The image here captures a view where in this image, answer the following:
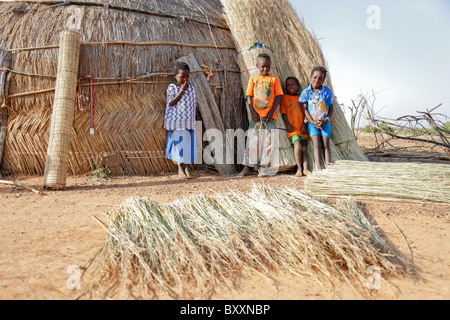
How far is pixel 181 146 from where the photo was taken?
4.66 metres

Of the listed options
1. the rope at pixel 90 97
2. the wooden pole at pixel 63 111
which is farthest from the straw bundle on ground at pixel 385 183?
the rope at pixel 90 97

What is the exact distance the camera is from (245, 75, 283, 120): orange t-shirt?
15.1 ft

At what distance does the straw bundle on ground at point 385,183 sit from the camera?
3137mm

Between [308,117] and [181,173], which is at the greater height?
[308,117]

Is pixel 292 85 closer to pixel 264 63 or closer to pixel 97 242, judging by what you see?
pixel 264 63

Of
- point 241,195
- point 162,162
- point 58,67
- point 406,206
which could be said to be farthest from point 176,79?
point 406,206

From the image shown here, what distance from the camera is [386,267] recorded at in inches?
73.8

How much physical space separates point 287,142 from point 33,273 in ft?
11.4

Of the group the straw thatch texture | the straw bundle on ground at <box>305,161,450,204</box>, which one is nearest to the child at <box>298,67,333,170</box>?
the straw bundle on ground at <box>305,161,450,204</box>

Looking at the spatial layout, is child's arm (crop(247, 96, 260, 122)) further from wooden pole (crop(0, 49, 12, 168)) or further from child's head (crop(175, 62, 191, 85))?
wooden pole (crop(0, 49, 12, 168))

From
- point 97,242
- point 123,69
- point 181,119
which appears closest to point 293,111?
point 181,119

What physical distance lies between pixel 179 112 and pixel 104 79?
0.99 m
